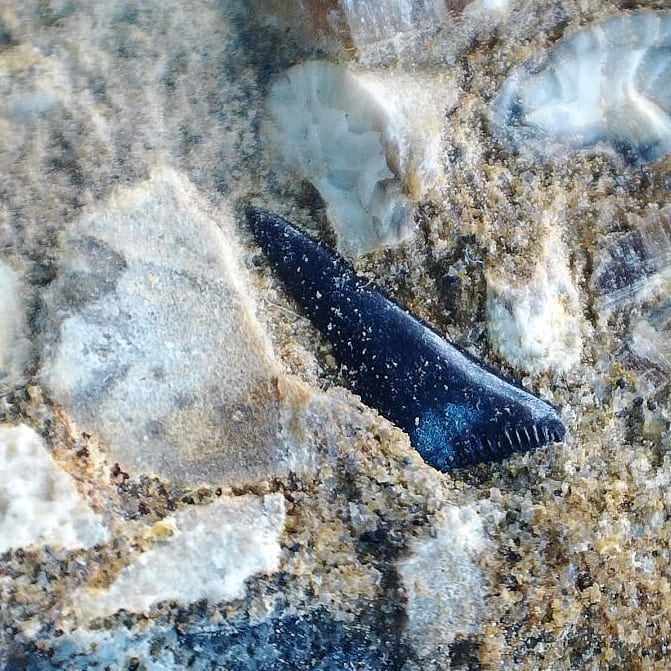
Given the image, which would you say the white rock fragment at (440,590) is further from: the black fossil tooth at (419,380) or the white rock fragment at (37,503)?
the white rock fragment at (37,503)

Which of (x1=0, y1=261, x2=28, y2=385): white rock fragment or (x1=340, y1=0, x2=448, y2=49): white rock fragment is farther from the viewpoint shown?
(x1=340, y1=0, x2=448, y2=49): white rock fragment

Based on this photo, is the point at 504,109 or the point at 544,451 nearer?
the point at 544,451

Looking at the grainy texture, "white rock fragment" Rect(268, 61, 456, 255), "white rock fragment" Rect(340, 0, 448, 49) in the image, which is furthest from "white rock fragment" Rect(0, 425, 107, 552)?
"white rock fragment" Rect(340, 0, 448, 49)

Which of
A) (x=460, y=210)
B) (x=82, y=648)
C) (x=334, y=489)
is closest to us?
(x=82, y=648)

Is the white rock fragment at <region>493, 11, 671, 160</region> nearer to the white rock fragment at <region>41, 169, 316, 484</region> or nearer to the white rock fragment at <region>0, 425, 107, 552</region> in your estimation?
the white rock fragment at <region>41, 169, 316, 484</region>

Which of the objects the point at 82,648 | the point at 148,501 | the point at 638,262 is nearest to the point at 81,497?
the point at 148,501

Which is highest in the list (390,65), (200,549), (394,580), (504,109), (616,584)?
(390,65)

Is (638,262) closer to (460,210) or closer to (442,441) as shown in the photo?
(460,210)

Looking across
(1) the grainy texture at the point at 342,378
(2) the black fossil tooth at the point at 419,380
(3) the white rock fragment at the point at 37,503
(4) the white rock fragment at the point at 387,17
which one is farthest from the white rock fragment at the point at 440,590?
(4) the white rock fragment at the point at 387,17
